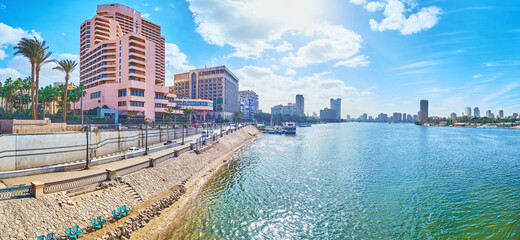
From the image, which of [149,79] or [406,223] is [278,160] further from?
[149,79]

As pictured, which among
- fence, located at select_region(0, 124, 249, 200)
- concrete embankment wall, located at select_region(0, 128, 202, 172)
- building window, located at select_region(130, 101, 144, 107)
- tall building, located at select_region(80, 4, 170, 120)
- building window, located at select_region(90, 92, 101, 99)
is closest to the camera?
fence, located at select_region(0, 124, 249, 200)

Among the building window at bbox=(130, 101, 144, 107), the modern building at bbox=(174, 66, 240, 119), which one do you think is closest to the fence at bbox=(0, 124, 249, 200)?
the building window at bbox=(130, 101, 144, 107)

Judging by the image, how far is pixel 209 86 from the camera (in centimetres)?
15675

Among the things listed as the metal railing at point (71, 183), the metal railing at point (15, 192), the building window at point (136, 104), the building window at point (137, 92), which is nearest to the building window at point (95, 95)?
the building window at point (137, 92)

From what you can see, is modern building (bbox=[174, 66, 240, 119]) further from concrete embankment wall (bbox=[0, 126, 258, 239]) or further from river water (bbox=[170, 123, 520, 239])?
concrete embankment wall (bbox=[0, 126, 258, 239])

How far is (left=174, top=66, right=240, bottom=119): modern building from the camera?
502 ft

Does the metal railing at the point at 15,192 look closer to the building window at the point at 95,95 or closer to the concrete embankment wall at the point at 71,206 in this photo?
the concrete embankment wall at the point at 71,206

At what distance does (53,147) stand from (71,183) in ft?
44.5

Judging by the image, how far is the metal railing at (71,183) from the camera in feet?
50.4

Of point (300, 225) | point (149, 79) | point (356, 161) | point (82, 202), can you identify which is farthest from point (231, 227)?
point (149, 79)

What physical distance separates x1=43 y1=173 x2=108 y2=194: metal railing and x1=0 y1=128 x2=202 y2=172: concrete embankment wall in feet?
36.0

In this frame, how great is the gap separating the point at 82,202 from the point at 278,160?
1312 inches

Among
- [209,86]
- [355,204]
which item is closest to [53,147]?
[355,204]

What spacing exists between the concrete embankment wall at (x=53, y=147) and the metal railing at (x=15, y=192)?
35.9 ft
